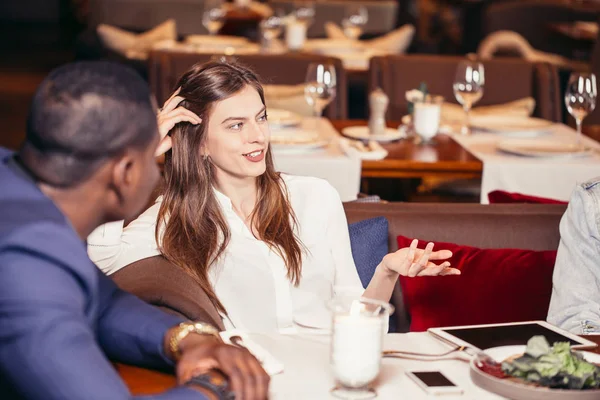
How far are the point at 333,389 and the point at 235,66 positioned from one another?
1.02 m

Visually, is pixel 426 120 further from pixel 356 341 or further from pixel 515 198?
pixel 356 341

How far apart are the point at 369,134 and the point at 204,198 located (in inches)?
60.5

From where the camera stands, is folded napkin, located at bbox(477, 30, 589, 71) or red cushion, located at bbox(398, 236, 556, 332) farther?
folded napkin, located at bbox(477, 30, 589, 71)

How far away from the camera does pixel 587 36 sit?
275 inches

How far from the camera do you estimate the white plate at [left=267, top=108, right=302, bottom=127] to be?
3775mm

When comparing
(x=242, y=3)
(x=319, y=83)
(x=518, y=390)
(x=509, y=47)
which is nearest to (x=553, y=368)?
(x=518, y=390)

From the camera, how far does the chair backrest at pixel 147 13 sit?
756 cm

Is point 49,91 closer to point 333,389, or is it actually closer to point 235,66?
point 333,389

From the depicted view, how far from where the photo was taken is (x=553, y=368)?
1531mm

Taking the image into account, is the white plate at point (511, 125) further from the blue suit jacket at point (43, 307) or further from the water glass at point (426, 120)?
the blue suit jacket at point (43, 307)

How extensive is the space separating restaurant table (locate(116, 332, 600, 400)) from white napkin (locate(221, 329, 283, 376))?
14 mm

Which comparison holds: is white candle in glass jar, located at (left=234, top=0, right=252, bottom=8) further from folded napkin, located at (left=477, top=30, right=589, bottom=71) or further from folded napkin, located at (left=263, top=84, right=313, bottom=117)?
folded napkin, located at (left=263, top=84, right=313, bottom=117)

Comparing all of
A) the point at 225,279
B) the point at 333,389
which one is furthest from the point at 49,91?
the point at 225,279

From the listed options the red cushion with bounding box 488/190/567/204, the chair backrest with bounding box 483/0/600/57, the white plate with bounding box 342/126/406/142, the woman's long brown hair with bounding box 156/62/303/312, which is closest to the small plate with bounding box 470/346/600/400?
the woman's long brown hair with bounding box 156/62/303/312
